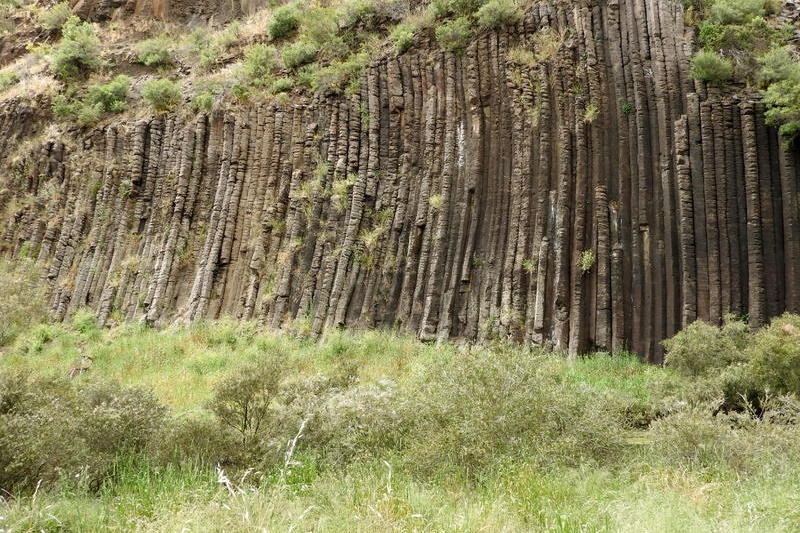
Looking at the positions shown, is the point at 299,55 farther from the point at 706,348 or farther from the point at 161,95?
the point at 706,348

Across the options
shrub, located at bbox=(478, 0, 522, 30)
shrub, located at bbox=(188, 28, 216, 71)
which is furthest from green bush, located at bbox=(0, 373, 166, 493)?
shrub, located at bbox=(188, 28, 216, 71)

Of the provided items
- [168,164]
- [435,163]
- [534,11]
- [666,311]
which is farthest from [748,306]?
[168,164]

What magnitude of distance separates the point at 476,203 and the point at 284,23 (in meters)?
12.7

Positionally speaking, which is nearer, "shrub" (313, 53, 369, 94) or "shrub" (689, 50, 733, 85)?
"shrub" (689, 50, 733, 85)

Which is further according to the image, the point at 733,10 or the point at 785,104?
the point at 733,10

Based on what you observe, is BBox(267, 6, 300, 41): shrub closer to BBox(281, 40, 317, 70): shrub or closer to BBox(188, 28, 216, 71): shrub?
BBox(188, 28, 216, 71): shrub

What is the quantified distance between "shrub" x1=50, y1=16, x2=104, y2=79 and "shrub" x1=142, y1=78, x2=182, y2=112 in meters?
5.28

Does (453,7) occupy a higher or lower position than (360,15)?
lower

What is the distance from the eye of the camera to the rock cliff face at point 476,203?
1254cm

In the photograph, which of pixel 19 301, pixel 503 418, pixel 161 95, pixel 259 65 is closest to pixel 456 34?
pixel 259 65

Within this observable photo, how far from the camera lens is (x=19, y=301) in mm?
16734

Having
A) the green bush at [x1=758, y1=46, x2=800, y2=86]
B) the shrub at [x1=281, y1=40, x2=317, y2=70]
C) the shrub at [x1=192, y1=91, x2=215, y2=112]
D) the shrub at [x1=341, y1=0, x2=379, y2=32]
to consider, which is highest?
the shrub at [x1=341, y1=0, x2=379, y2=32]

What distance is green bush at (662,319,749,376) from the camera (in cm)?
1020

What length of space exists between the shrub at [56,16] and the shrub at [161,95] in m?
10.5
